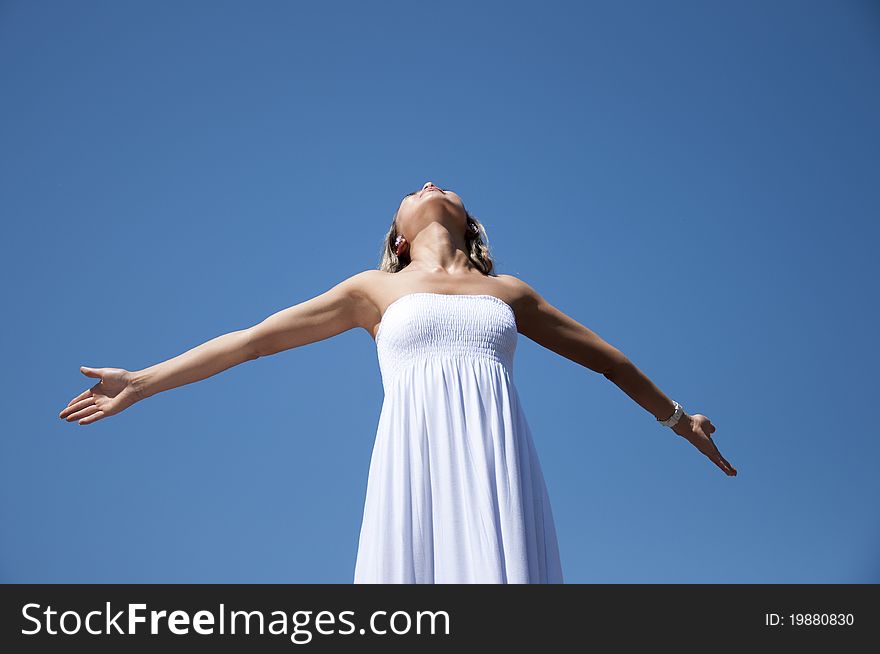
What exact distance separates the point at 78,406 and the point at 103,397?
0.13m

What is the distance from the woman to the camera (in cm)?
402

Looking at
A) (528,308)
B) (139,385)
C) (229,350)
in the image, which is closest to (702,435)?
(528,308)

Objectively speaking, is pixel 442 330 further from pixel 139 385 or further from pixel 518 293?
pixel 139 385

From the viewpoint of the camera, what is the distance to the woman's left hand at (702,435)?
5359 mm

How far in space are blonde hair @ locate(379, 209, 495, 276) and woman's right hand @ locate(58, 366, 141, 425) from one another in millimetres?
1390

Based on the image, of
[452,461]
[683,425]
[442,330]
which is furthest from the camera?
[683,425]

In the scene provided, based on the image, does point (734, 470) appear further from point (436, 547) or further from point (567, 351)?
point (436, 547)

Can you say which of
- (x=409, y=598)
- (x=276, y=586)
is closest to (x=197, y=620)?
(x=276, y=586)

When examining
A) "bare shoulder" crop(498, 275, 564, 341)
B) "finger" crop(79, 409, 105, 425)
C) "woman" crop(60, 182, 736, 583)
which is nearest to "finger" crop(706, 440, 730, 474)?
"woman" crop(60, 182, 736, 583)

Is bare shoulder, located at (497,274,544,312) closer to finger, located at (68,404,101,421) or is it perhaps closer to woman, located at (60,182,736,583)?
woman, located at (60,182,736,583)

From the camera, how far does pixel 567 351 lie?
5.06m

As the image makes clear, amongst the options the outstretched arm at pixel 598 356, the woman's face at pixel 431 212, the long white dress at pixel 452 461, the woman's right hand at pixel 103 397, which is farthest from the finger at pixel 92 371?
the outstretched arm at pixel 598 356

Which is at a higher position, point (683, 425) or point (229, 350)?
point (229, 350)

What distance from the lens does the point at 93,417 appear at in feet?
15.3
